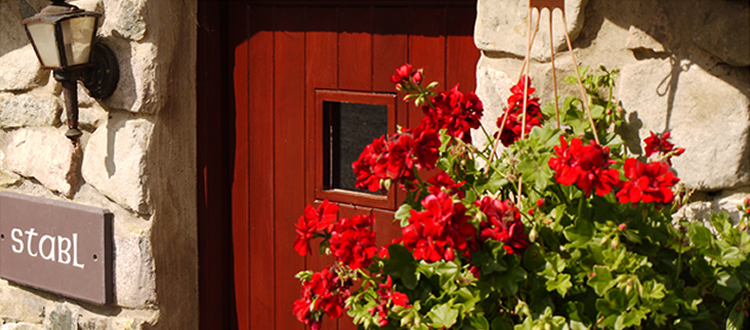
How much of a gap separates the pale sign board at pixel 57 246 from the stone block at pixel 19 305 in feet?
0.21

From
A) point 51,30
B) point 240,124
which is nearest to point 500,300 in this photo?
point 240,124

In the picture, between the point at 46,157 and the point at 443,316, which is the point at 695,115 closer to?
the point at 443,316

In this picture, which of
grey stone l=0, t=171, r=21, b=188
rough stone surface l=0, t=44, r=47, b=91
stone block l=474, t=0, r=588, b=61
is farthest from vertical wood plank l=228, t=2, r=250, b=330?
stone block l=474, t=0, r=588, b=61

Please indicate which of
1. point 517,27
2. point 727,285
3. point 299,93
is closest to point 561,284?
point 727,285

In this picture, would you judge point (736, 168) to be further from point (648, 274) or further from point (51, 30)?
point (51, 30)

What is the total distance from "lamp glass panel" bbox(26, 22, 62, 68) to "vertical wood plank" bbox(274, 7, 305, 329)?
0.67 metres

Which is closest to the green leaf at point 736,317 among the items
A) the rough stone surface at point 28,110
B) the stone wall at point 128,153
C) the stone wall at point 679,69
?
the stone wall at point 679,69

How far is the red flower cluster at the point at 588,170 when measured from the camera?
3.45 feet

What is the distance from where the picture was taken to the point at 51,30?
1967 millimetres

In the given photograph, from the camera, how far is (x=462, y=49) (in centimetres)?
190

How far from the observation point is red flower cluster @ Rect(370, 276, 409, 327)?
119 cm

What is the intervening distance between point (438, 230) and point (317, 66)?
1.22 m

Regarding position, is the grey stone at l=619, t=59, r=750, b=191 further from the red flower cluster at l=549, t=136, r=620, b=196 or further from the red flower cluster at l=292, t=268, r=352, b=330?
the red flower cluster at l=292, t=268, r=352, b=330

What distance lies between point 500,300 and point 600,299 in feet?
0.63
